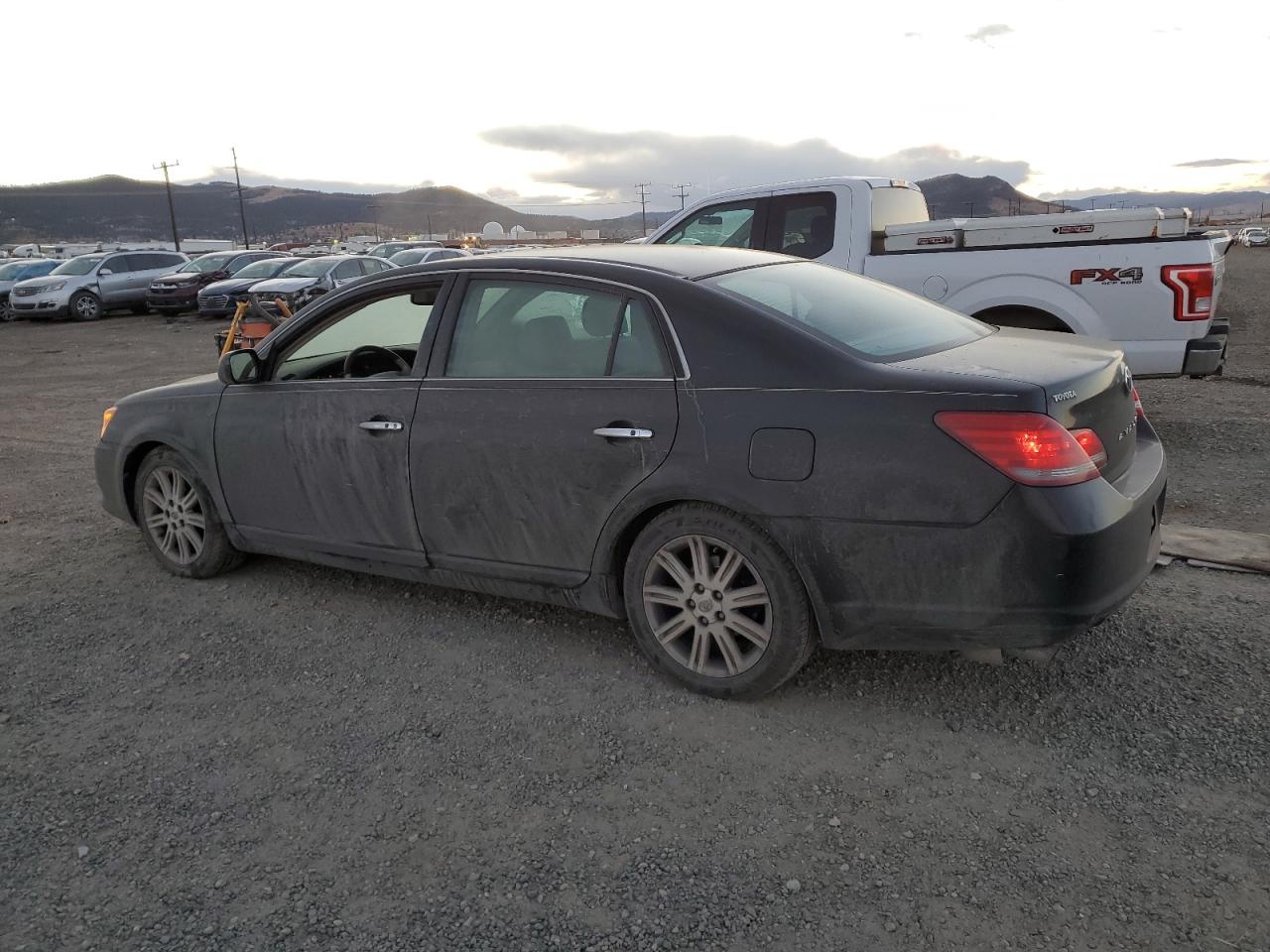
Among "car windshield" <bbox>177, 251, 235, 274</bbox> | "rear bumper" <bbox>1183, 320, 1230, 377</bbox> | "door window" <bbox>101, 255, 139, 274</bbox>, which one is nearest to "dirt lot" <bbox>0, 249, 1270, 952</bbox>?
"rear bumper" <bbox>1183, 320, 1230, 377</bbox>

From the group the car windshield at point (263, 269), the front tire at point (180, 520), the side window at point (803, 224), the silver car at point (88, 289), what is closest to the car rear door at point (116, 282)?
the silver car at point (88, 289)

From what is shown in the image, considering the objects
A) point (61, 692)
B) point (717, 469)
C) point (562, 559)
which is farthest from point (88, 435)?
point (717, 469)

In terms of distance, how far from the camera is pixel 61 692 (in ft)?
12.8

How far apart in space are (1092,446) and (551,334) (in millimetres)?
1991

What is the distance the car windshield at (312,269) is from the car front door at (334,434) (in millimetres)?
18327

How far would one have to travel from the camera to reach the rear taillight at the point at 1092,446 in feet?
10.2

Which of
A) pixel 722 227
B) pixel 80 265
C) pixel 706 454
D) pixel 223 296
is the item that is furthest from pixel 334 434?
pixel 80 265

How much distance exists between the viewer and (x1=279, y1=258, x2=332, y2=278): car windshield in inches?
876

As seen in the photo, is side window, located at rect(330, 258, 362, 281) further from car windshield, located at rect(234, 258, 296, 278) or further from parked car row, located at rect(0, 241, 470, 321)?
car windshield, located at rect(234, 258, 296, 278)

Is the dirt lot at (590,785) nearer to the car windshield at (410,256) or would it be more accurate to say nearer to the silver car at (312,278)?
the silver car at (312,278)

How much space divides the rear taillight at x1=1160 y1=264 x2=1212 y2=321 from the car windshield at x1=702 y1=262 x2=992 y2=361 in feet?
10.4

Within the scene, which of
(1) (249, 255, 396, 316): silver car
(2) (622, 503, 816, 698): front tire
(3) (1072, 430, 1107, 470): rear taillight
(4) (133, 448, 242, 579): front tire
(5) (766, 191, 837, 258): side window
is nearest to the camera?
(3) (1072, 430, 1107, 470): rear taillight

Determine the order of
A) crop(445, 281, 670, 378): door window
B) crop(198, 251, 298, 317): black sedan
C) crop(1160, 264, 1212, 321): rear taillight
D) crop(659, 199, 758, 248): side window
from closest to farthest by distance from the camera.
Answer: crop(445, 281, 670, 378): door window → crop(1160, 264, 1212, 321): rear taillight → crop(659, 199, 758, 248): side window → crop(198, 251, 298, 317): black sedan

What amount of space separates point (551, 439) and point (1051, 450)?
1.73 metres
